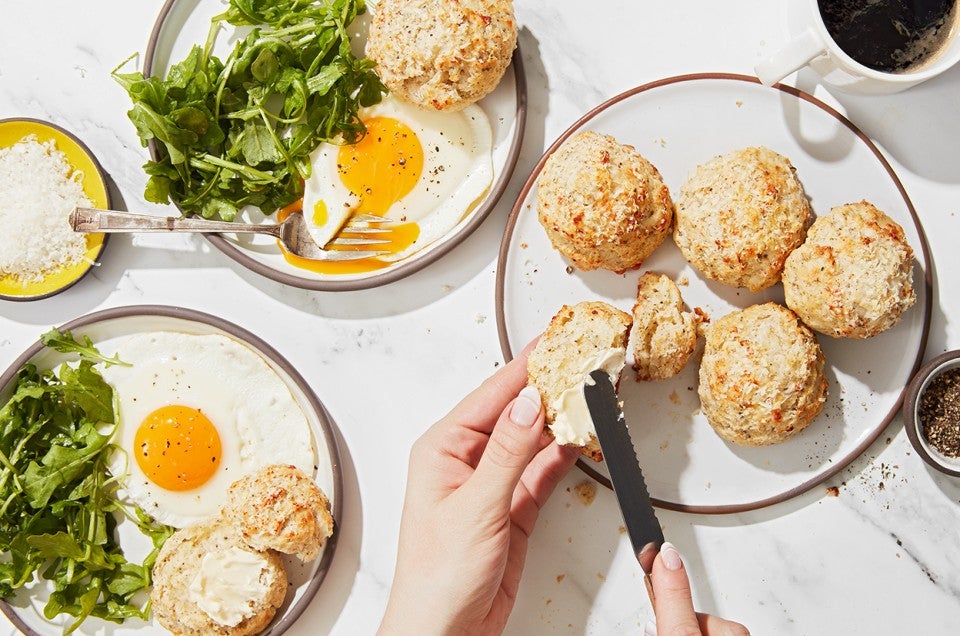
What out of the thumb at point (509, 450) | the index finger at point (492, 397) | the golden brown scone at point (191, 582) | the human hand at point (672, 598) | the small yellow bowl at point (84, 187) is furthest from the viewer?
the small yellow bowl at point (84, 187)

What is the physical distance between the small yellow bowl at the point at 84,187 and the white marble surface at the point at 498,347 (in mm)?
116

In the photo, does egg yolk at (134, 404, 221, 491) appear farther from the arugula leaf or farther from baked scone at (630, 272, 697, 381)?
baked scone at (630, 272, 697, 381)

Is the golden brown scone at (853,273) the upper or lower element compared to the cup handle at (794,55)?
lower

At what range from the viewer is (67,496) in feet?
10.4

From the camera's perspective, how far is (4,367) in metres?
3.37

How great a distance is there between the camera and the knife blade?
2.56m

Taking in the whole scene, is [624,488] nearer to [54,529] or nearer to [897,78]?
[897,78]

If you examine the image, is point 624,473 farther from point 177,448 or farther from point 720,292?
point 177,448

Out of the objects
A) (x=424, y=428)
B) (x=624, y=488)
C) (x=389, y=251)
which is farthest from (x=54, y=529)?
(x=624, y=488)

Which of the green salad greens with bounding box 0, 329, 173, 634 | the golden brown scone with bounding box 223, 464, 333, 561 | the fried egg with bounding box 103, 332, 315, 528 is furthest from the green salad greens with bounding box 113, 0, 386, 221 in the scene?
the golden brown scone with bounding box 223, 464, 333, 561

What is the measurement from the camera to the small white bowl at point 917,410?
2.78 meters

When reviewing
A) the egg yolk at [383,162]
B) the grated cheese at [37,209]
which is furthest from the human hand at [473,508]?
the grated cheese at [37,209]

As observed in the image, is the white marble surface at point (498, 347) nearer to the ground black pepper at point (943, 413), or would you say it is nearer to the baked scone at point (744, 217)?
the ground black pepper at point (943, 413)

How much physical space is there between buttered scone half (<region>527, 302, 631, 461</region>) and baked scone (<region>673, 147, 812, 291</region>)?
421mm
